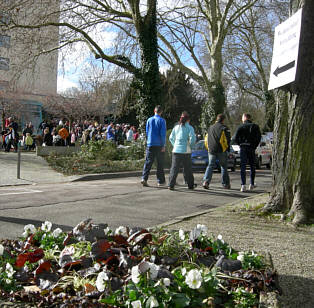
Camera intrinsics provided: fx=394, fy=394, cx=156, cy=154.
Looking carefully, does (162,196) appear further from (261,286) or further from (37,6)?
(37,6)

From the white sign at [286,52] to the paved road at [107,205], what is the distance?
111 inches

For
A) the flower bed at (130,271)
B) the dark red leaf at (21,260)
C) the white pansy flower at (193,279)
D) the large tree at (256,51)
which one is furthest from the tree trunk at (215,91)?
the white pansy flower at (193,279)

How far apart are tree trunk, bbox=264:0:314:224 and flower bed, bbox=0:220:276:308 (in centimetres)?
306

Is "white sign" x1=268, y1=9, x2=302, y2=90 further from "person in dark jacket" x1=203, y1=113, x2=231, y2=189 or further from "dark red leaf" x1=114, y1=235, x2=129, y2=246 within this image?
"person in dark jacket" x1=203, y1=113, x2=231, y2=189

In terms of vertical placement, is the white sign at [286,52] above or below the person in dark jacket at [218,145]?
above

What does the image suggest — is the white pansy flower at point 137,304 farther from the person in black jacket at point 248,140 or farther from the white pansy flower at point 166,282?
the person in black jacket at point 248,140

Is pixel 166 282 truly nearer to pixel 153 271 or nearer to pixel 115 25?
pixel 153 271

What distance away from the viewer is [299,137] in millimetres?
5805

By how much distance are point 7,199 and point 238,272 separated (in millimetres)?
6552

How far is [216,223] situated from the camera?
229 inches

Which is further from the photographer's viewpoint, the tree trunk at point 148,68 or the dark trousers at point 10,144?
the dark trousers at point 10,144

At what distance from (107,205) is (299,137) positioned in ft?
12.4

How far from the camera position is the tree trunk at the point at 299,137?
5660 millimetres

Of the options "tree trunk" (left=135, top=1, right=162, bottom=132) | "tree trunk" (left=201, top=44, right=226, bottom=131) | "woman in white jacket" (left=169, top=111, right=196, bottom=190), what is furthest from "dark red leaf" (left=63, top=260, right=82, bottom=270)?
"tree trunk" (left=201, top=44, right=226, bottom=131)
